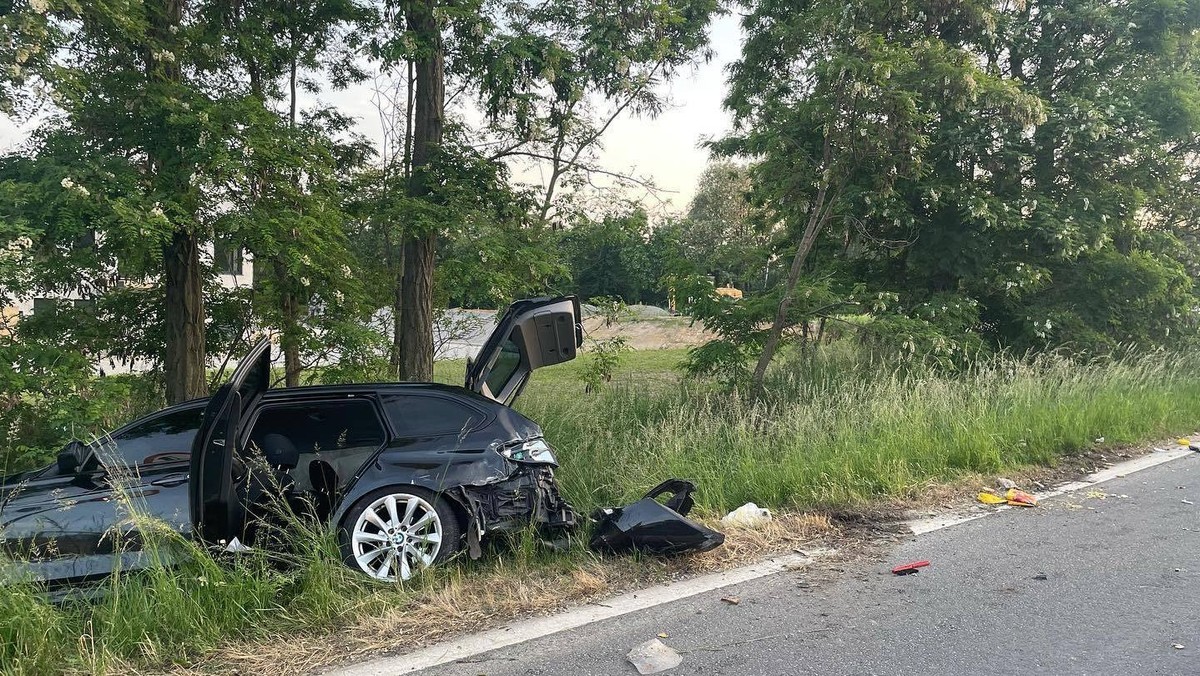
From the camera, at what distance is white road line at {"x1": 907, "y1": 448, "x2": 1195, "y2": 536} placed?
512 centimetres

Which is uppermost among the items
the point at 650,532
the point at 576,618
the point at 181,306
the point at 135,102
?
the point at 135,102

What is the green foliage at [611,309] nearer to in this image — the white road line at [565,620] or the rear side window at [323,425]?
the rear side window at [323,425]

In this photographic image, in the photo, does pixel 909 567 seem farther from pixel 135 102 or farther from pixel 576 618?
pixel 135 102

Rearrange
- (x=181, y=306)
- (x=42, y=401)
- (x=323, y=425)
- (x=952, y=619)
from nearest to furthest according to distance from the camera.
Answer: (x=952, y=619), (x=323, y=425), (x=42, y=401), (x=181, y=306)

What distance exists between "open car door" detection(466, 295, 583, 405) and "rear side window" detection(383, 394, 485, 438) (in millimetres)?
411

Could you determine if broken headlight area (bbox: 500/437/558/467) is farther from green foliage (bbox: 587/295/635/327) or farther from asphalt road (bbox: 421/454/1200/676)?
green foliage (bbox: 587/295/635/327)

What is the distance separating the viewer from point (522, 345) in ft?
18.0

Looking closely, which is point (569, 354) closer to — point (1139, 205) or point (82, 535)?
point (82, 535)

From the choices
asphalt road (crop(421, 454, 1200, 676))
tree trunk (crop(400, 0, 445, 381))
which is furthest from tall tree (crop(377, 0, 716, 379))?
asphalt road (crop(421, 454, 1200, 676))

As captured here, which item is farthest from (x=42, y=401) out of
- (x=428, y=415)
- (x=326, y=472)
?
(x=428, y=415)

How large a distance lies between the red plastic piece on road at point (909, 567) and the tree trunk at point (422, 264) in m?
7.22

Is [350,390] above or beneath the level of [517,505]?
above

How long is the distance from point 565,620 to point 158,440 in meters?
3.16

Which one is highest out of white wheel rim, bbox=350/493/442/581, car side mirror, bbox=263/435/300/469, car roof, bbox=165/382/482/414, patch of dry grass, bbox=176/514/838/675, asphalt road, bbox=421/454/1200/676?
car roof, bbox=165/382/482/414
